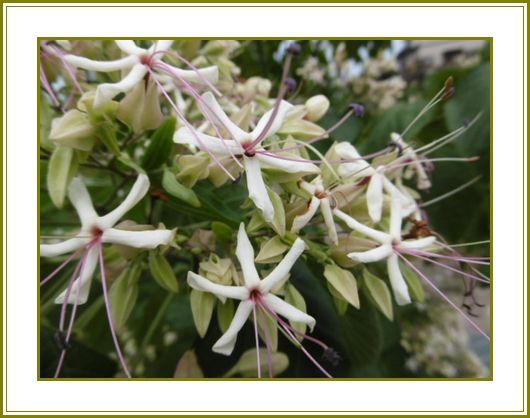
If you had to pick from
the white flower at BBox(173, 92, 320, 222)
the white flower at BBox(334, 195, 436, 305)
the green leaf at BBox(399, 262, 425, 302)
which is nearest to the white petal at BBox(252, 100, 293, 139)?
the white flower at BBox(173, 92, 320, 222)

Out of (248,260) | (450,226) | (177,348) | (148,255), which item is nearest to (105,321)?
(177,348)

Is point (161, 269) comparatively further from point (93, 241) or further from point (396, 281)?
point (396, 281)

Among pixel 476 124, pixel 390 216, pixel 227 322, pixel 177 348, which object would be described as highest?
pixel 476 124

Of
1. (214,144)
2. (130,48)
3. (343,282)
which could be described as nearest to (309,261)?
(343,282)

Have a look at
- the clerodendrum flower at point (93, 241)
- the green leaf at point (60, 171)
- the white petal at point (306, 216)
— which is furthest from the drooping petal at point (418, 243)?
the green leaf at point (60, 171)

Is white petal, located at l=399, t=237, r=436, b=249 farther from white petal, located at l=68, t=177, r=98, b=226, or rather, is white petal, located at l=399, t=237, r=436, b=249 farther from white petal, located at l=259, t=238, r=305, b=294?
white petal, located at l=68, t=177, r=98, b=226

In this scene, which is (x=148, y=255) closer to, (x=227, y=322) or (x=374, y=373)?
(x=227, y=322)
